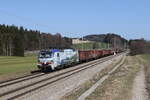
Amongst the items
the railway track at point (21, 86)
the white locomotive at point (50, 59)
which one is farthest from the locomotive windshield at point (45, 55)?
the railway track at point (21, 86)

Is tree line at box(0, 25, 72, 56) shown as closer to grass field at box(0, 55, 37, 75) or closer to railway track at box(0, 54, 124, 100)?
grass field at box(0, 55, 37, 75)

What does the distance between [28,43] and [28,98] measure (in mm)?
126240

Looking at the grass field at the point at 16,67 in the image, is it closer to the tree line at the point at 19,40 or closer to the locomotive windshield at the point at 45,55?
the locomotive windshield at the point at 45,55

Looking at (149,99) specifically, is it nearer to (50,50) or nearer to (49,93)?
(49,93)

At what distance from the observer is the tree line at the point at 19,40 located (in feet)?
369

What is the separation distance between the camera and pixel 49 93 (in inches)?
677

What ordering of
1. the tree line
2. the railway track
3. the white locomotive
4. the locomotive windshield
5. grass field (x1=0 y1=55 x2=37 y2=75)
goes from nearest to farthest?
the railway track < grass field (x1=0 y1=55 x2=37 y2=75) < the white locomotive < the locomotive windshield < the tree line

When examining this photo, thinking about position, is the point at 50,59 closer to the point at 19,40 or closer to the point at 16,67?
the point at 16,67

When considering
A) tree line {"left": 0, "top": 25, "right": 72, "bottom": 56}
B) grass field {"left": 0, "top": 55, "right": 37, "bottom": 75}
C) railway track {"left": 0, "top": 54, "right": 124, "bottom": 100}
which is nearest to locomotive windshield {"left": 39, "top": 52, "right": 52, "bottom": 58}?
grass field {"left": 0, "top": 55, "right": 37, "bottom": 75}

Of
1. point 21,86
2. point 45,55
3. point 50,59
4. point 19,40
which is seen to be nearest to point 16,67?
point 45,55

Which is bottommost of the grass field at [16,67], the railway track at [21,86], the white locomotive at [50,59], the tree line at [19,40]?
the railway track at [21,86]

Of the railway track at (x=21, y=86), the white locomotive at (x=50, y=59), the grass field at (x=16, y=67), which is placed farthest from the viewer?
the white locomotive at (x=50, y=59)

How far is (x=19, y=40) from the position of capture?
112 metres

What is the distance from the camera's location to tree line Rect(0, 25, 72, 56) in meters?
113
